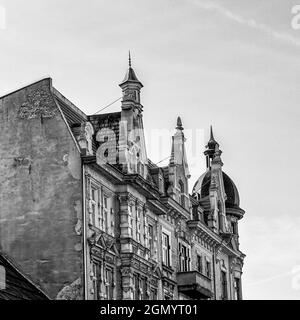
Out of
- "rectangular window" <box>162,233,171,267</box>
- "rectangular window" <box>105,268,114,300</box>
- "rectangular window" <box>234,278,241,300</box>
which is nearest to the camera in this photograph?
"rectangular window" <box>105,268,114,300</box>

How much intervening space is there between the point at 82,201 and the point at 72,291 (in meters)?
4.03

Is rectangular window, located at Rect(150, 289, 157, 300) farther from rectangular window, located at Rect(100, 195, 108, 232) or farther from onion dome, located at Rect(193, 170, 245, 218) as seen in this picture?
onion dome, located at Rect(193, 170, 245, 218)

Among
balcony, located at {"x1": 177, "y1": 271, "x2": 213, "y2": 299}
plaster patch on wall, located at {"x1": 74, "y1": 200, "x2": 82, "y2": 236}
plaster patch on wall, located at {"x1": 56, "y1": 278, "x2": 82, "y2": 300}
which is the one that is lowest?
plaster patch on wall, located at {"x1": 56, "y1": 278, "x2": 82, "y2": 300}

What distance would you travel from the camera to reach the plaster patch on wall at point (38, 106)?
150ft

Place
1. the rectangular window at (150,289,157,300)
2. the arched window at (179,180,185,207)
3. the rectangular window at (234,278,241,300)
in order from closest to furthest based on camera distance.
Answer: the rectangular window at (150,289,157,300) → the arched window at (179,180,185,207) → the rectangular window at (234,278,241,300)

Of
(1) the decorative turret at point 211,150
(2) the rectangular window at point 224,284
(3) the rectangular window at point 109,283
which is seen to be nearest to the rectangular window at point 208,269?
(2) the rectangular window at point 224,284

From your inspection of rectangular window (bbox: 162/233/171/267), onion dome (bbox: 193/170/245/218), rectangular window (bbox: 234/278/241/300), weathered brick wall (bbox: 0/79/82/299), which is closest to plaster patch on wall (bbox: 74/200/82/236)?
weathered brick wall (bbox: 0/79/82/299)

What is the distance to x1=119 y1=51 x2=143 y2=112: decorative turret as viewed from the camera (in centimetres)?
5114

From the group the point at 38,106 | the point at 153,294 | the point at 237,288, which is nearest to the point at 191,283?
the point at 153,294

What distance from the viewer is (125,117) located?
165ft

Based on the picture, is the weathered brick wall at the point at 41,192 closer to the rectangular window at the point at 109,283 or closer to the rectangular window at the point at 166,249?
the rectangular window at the point at 109,283
